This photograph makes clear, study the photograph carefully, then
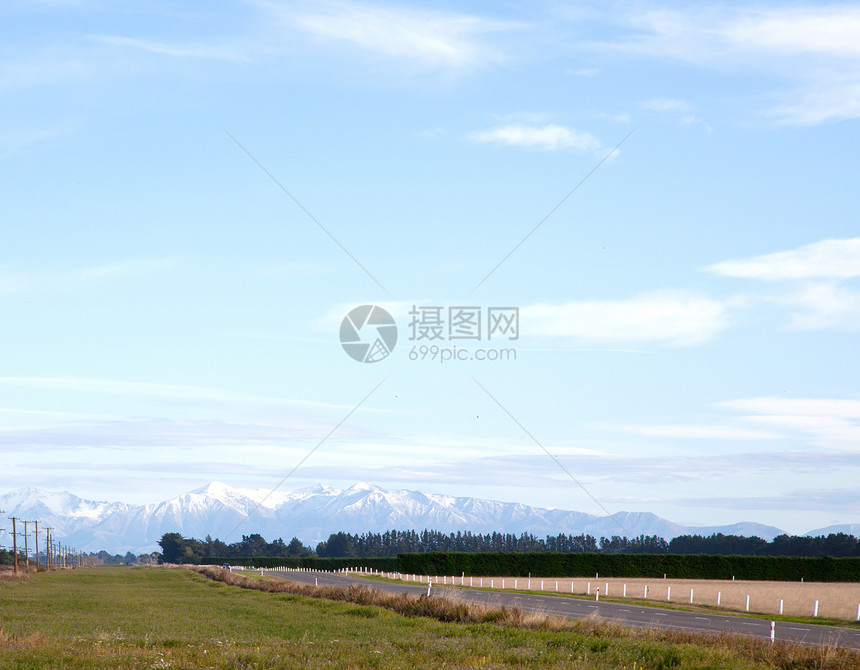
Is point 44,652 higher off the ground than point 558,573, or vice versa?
point 44,652

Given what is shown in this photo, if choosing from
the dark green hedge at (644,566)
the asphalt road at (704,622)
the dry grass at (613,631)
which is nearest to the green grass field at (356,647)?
the dry grass at (613,631)

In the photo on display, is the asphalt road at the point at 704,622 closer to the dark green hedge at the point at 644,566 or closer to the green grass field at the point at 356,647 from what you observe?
the green grass field at the point at 356,647

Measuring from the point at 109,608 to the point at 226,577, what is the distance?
3599cm

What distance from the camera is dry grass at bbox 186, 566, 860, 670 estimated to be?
18172 millimetres

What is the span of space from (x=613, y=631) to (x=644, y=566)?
71892mm

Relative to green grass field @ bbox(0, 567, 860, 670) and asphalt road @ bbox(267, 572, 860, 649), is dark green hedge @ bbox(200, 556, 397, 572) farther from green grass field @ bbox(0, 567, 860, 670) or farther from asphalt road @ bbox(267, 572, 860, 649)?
green grass field @ bbox(0, 567, 860, 670)

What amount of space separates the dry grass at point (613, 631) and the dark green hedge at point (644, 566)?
5487 cm

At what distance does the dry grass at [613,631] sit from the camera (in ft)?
59.6

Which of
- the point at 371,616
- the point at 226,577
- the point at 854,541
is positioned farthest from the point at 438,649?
the point at 854,541

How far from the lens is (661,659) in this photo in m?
18.3

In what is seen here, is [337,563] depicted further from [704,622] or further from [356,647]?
Result: [356,647]

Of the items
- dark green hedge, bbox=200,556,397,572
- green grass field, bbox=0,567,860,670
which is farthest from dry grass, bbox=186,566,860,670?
dark green hedge, bbox=200,556,397,572

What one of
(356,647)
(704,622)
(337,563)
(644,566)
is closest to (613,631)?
(356,647)

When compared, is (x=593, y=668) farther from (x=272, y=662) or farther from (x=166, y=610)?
(x=166, y=610)
